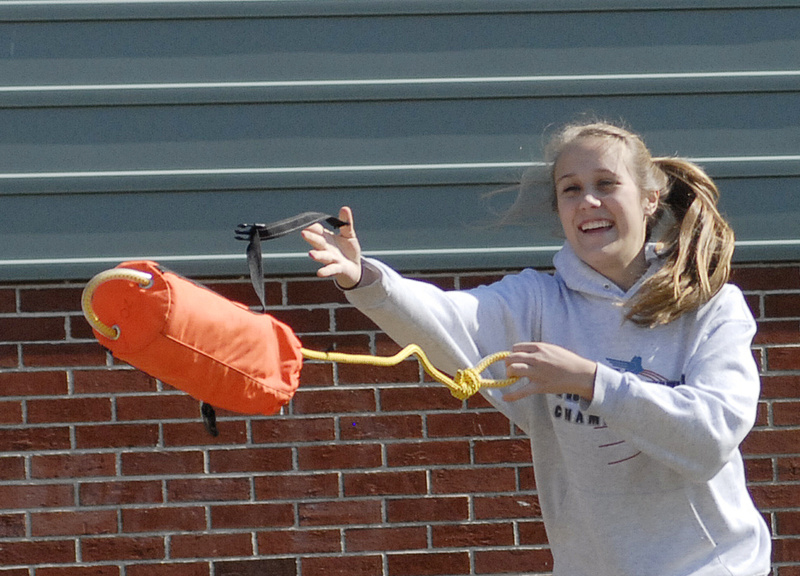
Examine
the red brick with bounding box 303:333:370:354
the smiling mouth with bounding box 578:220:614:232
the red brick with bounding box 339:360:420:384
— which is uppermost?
the smiling mouth with bounding box 578:220:614:232

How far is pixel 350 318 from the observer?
3.16m

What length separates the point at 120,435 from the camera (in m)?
3.15

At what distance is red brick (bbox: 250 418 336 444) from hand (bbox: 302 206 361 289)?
122 centimetres

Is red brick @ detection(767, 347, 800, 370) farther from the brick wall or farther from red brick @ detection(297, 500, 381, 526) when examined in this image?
red brick @ detection(297, 500, 381, 526)

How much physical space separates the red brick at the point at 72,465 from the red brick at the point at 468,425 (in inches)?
40.8

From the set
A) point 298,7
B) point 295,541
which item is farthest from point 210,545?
point 298,7

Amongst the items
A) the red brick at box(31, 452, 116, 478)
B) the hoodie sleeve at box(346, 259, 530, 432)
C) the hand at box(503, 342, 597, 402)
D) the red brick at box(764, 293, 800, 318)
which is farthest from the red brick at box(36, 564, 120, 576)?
the red brick at box(764, 293, 800, 318)

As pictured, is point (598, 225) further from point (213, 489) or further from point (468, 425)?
point (213, 489)

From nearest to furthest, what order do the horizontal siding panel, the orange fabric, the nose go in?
the orange fabric → the nose → the horizontal siding panel

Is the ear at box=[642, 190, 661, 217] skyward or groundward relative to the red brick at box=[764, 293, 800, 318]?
skyward

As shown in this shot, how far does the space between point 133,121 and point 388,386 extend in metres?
1.17

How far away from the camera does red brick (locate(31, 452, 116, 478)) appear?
313 cm

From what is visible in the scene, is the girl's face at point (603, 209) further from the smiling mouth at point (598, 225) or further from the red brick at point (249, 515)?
→ the red brick at point (249, 515)

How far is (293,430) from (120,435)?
21.6 inches
